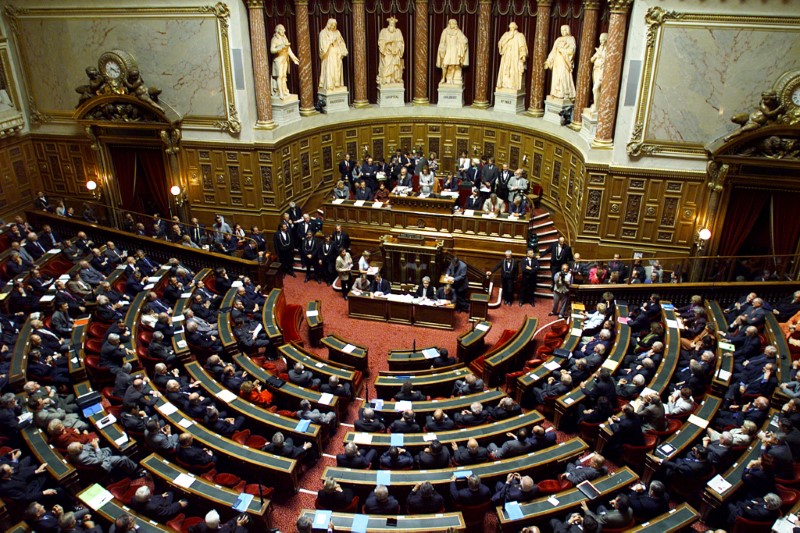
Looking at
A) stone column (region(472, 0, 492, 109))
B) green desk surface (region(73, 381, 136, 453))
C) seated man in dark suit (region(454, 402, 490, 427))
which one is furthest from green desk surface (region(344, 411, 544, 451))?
stone column (region(472, 0, 492, 109))

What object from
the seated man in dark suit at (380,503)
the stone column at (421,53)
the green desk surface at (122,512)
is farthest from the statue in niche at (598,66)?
the green desk surface at (122,512)

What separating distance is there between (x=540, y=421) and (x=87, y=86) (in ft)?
53.8

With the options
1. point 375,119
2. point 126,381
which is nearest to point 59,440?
point 126,381

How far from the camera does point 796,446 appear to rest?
29.6ft

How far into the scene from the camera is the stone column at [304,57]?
19.5 meters

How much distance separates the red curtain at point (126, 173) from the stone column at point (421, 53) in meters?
9.86

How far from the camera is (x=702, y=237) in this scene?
15.6m

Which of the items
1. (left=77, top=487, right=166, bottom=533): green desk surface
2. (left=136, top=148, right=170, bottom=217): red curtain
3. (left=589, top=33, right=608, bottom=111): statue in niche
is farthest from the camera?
(left=136, top=148, right=170, bottom=217): red curtain

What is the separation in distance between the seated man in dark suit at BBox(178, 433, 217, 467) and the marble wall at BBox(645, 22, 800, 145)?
13076 mm

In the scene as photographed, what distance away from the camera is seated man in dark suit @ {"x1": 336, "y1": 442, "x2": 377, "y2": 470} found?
9836 millimetres

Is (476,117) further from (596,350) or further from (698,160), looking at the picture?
(596,350)

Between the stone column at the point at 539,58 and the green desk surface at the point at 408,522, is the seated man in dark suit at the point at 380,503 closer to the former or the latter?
the green desk surface at the point at 408,522

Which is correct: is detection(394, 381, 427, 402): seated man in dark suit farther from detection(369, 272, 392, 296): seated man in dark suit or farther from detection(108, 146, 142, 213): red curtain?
detection(108, 146, 142, 213): red curtain

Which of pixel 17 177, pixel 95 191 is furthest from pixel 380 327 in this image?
pixel 17 177
